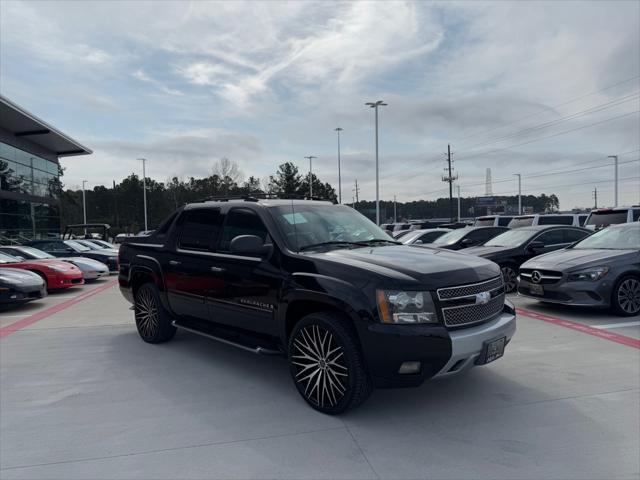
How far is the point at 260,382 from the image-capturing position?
15.3 ft

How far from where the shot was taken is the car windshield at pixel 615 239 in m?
8.21

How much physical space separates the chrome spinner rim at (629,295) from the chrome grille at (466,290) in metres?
4.77

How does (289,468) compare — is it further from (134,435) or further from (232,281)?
(232,281)

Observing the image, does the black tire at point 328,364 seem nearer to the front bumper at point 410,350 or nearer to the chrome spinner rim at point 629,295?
the front bumper at point 410,350

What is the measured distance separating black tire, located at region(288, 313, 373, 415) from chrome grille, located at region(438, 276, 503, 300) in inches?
30.0

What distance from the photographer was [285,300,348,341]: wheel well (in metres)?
3.86

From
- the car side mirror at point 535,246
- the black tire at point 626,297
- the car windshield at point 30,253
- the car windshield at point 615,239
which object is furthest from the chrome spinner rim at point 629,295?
the car windshield at point 30,253

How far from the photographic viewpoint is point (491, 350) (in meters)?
3.77

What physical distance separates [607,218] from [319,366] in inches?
537

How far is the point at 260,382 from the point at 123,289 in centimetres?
312

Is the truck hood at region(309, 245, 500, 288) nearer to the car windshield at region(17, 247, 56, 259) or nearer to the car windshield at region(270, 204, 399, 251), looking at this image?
the car windshield at region(270, 204, 399, 251)

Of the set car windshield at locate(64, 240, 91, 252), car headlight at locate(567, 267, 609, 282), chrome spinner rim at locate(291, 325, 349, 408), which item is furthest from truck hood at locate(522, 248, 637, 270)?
car windshield at locate(64, 240, 91, 252)

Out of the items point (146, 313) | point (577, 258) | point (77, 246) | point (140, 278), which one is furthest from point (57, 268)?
point (577, 258)

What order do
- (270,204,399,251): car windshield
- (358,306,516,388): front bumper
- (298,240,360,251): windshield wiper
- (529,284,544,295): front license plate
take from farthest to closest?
(529,284,544,295): front license plate
(270,204,399,251): car windshield
(298,240,360,251): windshield wiper
(358,306,516,388): front bumper
